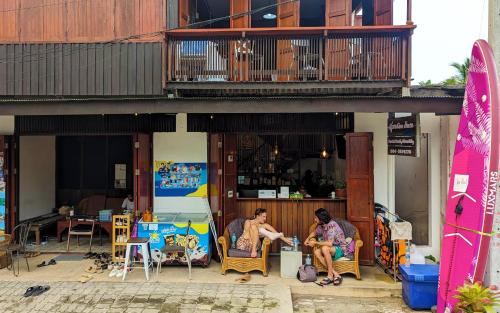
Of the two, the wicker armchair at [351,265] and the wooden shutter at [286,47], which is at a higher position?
the wooden shutter at [286,47]

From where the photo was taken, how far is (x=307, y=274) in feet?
22.9

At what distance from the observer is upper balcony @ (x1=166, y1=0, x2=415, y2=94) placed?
678 centimetres

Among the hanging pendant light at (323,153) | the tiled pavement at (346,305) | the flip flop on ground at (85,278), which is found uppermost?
the hanging pendant light at (323,153)

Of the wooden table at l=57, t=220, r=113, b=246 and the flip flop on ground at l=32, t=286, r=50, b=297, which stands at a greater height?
the wooden table at l=57, t=220, r=113, b=246

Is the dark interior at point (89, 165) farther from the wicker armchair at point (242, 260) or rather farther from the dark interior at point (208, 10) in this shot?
the wicker armchair at point (242, 260)

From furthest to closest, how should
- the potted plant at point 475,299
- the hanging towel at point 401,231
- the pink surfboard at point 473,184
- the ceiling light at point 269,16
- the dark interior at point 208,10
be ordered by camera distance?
the ceiling light at point 269,16, the dark interior at point 208,10, the hanging towel at point 401,231, the pink surfboard at point 473,184, the potted plant at point 475,299

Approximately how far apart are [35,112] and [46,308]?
333 cm

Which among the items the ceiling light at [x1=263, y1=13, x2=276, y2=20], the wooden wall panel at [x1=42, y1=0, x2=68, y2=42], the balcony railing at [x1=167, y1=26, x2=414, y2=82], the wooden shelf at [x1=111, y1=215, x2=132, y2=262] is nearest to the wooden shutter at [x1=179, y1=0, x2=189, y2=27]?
the balcony railing at [x1=167, y1=26, x2=414, y2=82]

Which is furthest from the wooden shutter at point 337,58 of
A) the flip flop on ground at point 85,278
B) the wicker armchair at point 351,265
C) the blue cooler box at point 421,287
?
the flip flop on ground at point 85,278

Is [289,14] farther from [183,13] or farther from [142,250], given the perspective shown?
[142,250]

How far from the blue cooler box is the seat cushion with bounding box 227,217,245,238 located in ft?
10.4

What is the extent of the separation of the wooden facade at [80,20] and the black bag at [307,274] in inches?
198

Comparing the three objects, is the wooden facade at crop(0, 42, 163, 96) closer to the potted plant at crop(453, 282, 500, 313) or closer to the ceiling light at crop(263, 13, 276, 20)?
the ceiling light at crop(263, 13, 276, 20)

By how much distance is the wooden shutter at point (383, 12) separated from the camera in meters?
7.57
